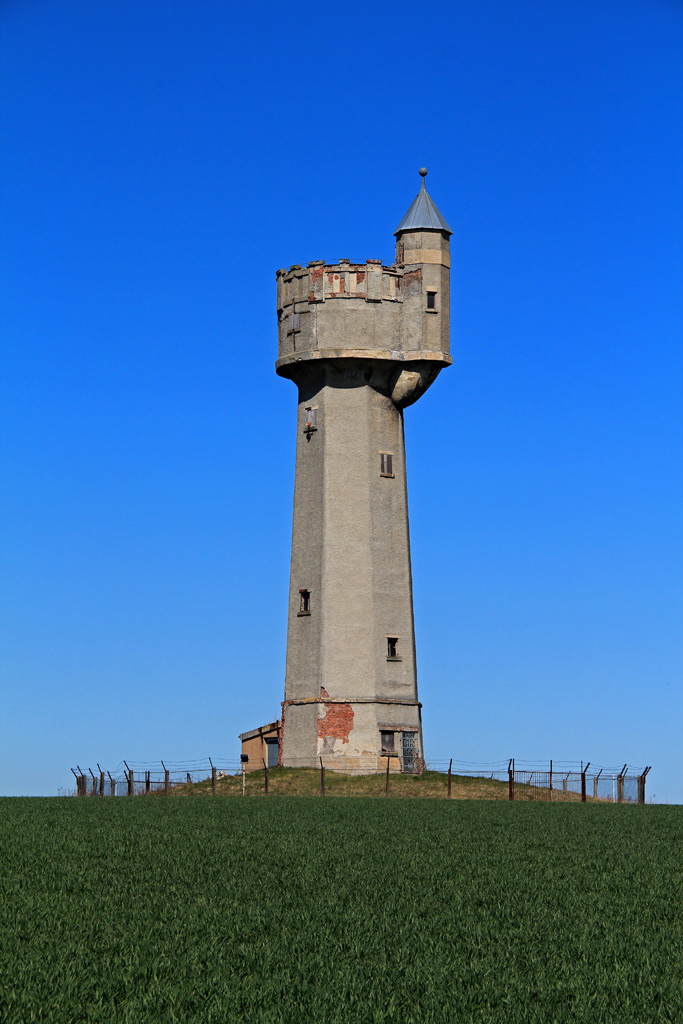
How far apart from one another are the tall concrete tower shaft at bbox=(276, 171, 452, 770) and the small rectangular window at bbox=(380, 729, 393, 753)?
5 cm

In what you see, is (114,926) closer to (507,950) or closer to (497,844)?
(507,950)

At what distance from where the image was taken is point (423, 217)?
55.9m

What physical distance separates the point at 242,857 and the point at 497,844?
6.47 meters

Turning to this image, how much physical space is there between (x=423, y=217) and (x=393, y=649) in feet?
57.3

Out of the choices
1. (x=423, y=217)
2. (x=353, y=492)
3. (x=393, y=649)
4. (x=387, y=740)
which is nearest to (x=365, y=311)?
(x=423, y=217)

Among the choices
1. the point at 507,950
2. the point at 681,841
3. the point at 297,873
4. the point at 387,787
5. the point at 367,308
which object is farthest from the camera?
the point at 367,308

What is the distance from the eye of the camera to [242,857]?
93.2 feet

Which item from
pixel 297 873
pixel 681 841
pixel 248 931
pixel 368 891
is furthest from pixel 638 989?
pixel 681 841

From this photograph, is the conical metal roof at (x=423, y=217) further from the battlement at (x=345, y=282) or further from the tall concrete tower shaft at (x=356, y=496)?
the battlement at (x=345, y=282)

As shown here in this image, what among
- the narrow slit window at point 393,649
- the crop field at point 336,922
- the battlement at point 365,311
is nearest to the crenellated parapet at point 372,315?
the battlement at point 365,311

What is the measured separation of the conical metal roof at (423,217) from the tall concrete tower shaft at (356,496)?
0.21 metres

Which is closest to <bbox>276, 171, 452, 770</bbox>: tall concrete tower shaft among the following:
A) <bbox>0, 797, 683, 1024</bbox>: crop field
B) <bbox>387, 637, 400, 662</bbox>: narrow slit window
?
<bbox>387, 637, 400, 662</bbox>: narrow slit window

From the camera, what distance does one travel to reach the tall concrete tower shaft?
169 ft

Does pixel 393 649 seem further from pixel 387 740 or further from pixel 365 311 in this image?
pixel 365 311
